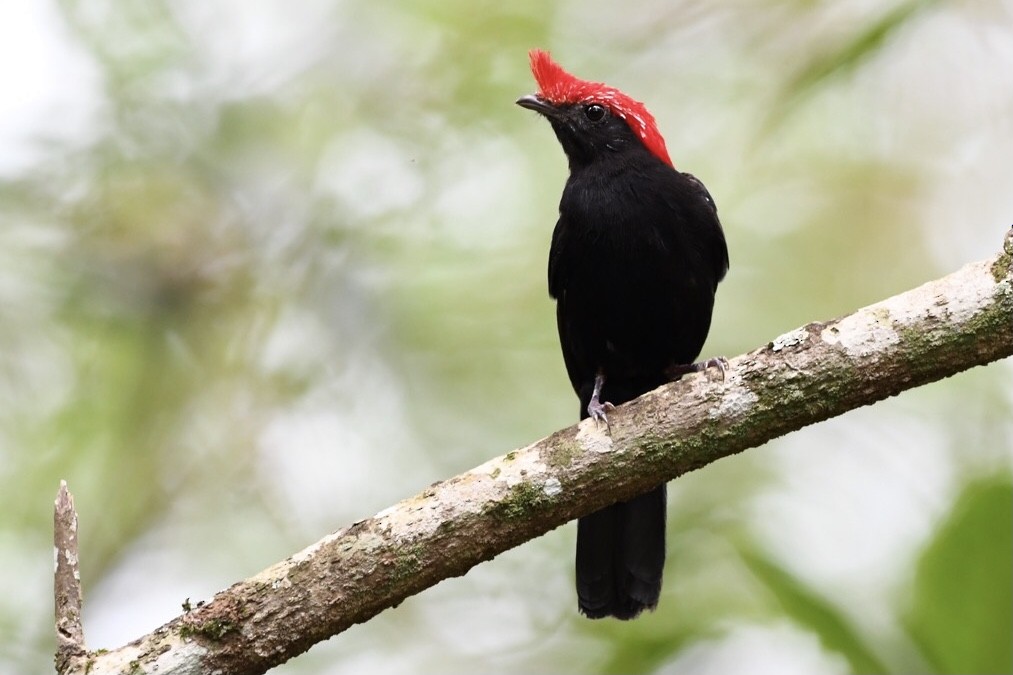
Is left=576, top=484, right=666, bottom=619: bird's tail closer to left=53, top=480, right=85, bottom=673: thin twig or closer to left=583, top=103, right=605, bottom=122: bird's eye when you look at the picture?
left=583, top=103, right=605, bottom=122: bird's eye

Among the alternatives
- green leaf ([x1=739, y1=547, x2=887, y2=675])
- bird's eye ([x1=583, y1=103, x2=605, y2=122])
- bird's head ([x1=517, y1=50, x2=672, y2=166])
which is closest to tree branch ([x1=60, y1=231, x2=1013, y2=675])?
green leaf ([x1=739, y1=547, x2=887, y2=675])

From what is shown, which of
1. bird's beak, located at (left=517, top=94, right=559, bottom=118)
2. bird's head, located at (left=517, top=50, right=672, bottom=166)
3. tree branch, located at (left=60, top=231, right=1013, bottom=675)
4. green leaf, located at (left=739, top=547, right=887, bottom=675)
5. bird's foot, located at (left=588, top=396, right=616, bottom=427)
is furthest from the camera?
bird's beak, located at (left=517, top=94, right=559, bottom=118)

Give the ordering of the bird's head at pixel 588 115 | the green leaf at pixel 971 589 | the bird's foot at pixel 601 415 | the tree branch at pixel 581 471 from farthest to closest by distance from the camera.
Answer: the bird's head at pixel 588 115, the green leaf at pixel 971 589, the bird's foot at pixel 601 415, the tree branch at pixel 581 471

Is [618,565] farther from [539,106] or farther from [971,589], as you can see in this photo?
[539,106]

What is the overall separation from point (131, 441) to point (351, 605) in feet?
8.65

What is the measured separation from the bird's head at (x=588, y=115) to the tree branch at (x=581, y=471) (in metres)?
1.75

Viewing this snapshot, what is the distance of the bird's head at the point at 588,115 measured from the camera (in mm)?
4848

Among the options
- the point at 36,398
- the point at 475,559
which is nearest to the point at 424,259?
the point at 36,398

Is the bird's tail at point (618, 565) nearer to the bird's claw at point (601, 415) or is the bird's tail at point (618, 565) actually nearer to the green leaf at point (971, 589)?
the bird's claw at point (601, 415)

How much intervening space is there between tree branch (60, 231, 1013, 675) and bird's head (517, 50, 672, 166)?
175cm

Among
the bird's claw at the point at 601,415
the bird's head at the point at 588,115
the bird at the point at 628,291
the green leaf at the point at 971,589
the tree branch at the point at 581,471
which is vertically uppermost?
the bird's head at the point at 588,115

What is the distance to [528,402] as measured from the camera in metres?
5.97

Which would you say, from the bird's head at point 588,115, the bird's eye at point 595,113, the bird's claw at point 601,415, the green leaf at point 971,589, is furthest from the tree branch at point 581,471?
the bird's eye at point 595,113

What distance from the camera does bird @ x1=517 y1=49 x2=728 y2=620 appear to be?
4.33m
